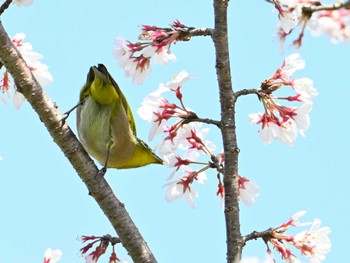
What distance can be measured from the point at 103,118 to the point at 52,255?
5.42 ft

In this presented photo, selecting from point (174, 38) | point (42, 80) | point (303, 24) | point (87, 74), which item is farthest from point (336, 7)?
point (87, 74)

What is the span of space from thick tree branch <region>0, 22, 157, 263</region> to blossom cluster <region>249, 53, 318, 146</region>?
1.10 m

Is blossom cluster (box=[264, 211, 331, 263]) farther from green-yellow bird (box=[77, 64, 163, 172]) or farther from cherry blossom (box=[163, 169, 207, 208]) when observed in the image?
green-yellow bird (box=[77, 64, 163, 172])

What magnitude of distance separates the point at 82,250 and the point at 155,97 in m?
1.10

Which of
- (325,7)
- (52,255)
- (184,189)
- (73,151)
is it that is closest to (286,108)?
(184,189)

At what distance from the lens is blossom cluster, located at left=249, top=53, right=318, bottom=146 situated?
430cm

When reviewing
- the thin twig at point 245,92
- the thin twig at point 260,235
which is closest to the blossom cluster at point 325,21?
the thin twig at point 245,92

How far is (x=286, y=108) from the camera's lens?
442cm

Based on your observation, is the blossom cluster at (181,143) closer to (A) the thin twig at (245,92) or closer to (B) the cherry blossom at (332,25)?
(A) the thin twig at (245,92)

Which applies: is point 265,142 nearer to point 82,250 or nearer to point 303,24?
point 82,250

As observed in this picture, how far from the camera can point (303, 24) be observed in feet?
7.72

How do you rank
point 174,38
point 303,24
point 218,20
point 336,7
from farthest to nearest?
1. point 174,38
2. point 218,20
3. point 303,24
4. point 336,7

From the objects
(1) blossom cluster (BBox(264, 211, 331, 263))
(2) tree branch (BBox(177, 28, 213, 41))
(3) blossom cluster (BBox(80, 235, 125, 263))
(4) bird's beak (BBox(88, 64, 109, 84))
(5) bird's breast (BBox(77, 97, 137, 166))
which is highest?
(4) bird's beak (BBox(88, 64, 109, 84))

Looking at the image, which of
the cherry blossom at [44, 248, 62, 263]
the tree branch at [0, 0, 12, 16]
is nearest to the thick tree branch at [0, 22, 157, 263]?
the tree branch at [0, 0, 12, 16]
